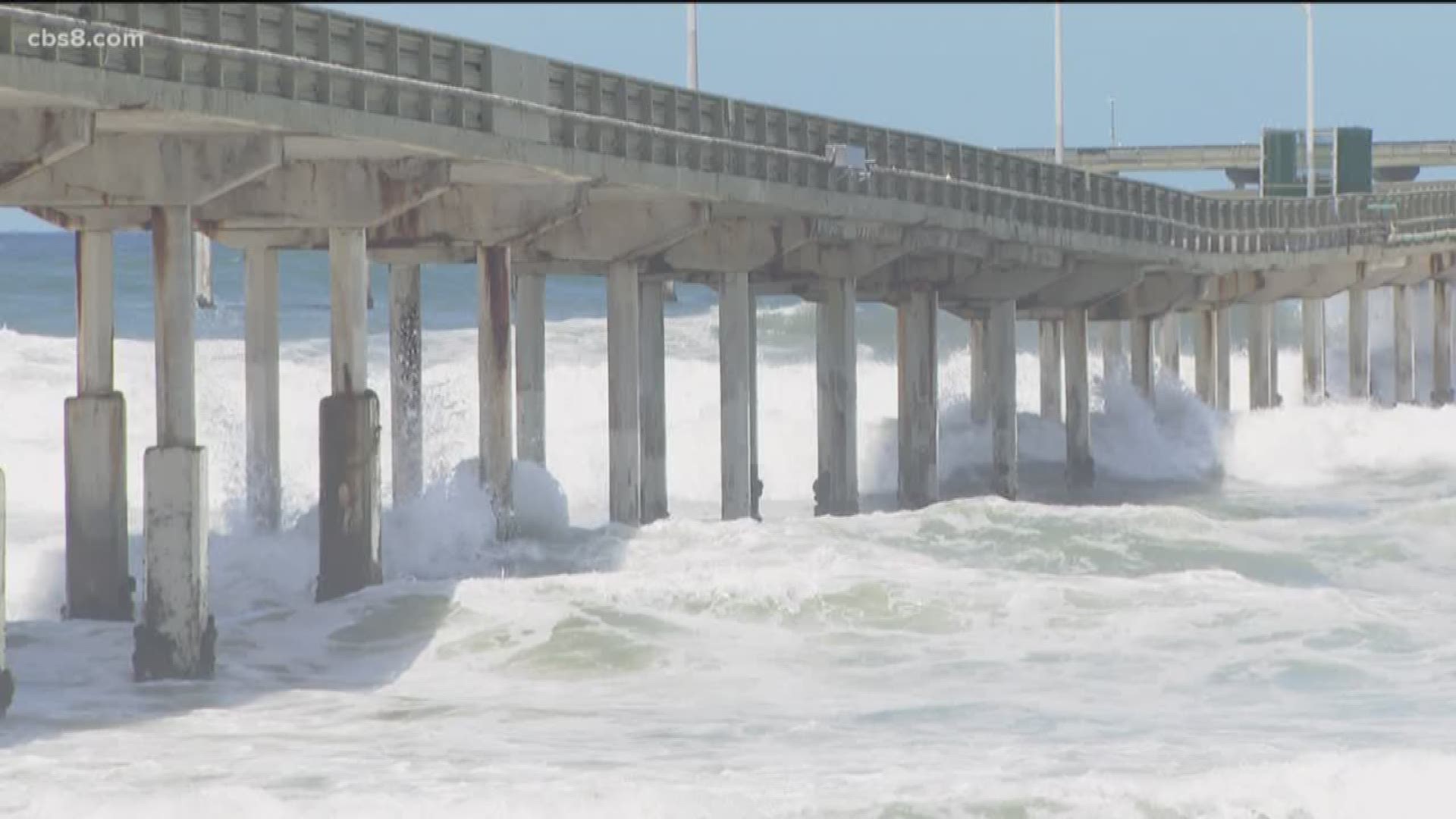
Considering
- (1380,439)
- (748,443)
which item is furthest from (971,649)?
(1380,439)

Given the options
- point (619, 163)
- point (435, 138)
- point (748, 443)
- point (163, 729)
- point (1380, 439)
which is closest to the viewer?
point (163, 729)

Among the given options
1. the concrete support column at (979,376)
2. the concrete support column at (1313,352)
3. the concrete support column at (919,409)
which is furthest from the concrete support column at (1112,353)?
the concrete support column at (919,409)

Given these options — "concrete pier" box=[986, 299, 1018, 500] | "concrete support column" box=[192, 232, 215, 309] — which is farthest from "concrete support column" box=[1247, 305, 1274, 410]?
"concrete support column" box=[192, 232, 215, 309]

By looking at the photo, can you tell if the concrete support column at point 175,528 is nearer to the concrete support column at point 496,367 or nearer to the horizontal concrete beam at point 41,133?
the horizontal concrete beam at point 41,133

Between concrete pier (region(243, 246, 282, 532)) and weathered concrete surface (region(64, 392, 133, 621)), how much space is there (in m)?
7.16

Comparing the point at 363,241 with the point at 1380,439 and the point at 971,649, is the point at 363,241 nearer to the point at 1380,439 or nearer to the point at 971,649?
the point at 971,649

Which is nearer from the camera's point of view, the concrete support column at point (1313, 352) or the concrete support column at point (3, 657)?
the concrete support column at point (3, 657)

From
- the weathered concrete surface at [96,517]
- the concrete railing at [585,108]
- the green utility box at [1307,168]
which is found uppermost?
the green utility box at [1307,168]

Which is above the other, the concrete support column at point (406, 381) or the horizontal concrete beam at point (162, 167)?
the horizontal concrete beam at point (162, 167)

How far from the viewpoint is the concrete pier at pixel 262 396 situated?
45.2 m

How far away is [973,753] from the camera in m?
28.1

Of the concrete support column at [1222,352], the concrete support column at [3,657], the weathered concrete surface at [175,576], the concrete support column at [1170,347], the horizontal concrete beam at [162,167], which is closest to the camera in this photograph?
the concrete support column at [3,657]

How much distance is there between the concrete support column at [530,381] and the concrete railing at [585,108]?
4.40 m

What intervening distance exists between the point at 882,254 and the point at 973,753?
28652mm
